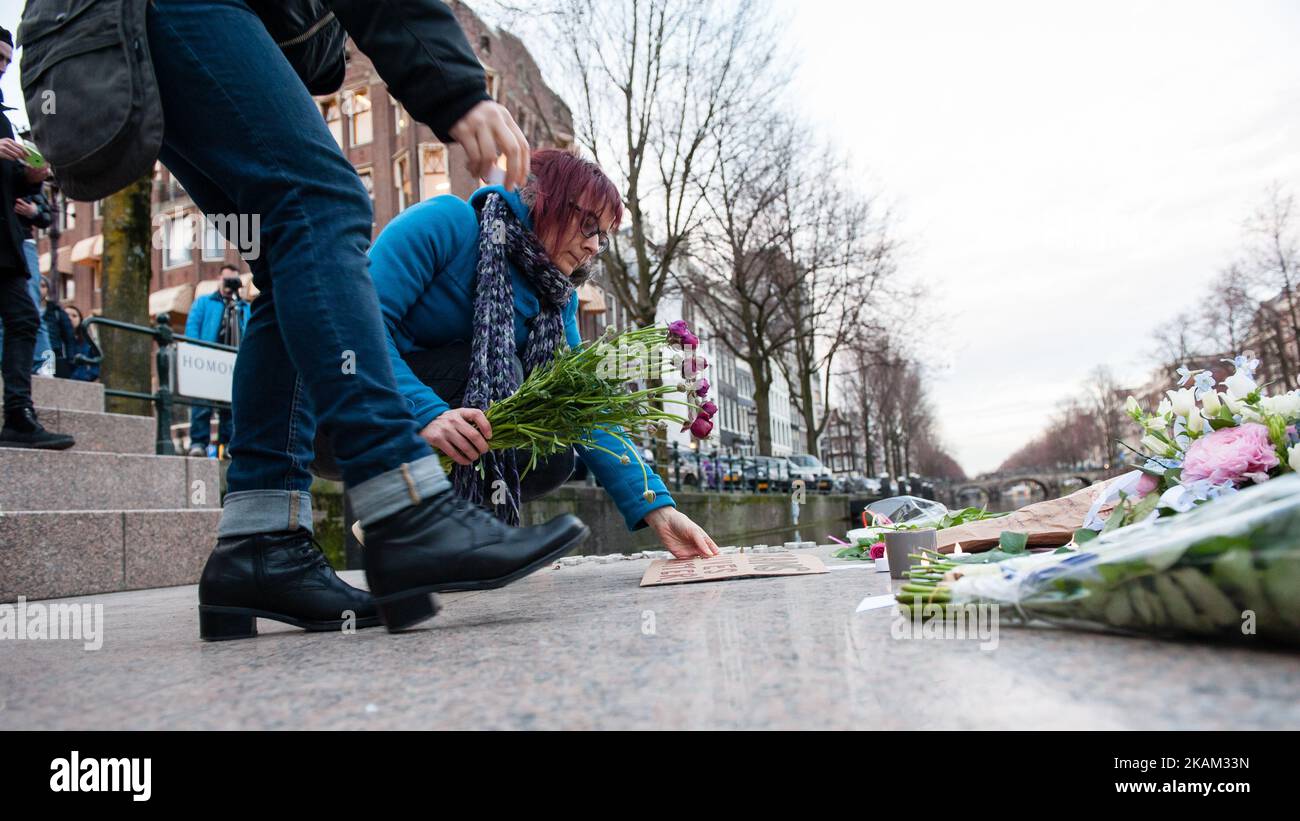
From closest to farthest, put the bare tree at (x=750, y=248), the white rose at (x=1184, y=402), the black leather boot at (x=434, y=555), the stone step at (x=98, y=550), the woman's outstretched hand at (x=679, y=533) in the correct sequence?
the black leather boot at (x=434, y=555) → the white rose at (x=1184, y=402) → the woman's outstretched hand at (x=679, y=533) → the stone step at (x=98, y=550) → the bare tree at (x=750, y=248)

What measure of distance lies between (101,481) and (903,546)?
4.11m

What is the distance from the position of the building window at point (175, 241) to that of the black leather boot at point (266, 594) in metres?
28.8

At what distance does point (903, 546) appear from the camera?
228 cm

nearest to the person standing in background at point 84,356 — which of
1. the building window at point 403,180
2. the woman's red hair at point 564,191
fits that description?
the woman's red hair at point 564,191

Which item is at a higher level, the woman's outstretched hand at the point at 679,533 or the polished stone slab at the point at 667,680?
the woman's outstretched hand at the point at 679,533

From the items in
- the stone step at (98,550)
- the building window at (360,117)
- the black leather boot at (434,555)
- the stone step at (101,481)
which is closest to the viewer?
the black leather boot at (434,555)

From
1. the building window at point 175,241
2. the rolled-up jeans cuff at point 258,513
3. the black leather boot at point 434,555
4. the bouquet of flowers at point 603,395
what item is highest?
the building window at point 175,241

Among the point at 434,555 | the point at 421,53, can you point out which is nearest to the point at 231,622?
the point at 434,555

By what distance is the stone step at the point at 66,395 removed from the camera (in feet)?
17.3

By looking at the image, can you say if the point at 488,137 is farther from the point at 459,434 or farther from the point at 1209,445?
the point at 1209,445
